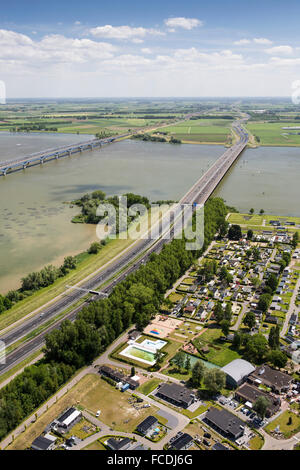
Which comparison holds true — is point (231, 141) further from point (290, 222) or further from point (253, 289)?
point (253, 289)

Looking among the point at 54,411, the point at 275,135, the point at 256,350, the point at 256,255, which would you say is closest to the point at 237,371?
the point at 256,350

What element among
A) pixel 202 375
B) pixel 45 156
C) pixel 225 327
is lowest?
pixel 202 375

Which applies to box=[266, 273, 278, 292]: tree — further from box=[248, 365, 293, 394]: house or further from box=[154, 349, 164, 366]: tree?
box=[154, 349, 164, 366]: tree

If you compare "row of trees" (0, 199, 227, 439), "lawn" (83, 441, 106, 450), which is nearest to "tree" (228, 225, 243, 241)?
"row of trees" (0, 199, 227, 439)

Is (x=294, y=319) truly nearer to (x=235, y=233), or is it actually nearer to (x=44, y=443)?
(x=235, y=233)
